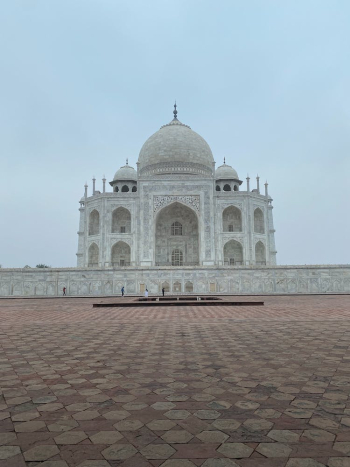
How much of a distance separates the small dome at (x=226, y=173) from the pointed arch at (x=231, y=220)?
5.23 m

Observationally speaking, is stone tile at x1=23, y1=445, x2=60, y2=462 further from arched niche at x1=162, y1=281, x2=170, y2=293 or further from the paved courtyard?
arched niche at x1=162, y1=281, x2=170, y2=293

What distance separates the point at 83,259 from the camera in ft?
95.9

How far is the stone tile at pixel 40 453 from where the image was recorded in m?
1.63

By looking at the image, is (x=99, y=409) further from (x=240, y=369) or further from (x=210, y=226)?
(x=210, y=226)

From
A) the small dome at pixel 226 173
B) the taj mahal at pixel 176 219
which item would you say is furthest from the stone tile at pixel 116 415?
the small dome at pixel 226 173

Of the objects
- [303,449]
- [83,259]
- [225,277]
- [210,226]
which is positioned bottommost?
[303,449]

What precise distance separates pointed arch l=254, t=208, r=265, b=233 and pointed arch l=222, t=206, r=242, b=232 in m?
1.51

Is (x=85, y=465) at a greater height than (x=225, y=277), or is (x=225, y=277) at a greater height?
(x=225, y=277)

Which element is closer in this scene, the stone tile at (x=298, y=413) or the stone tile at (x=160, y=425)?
the stone tile at (x=160, y=425)

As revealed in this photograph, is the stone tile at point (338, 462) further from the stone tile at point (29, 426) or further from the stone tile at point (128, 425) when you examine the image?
the stone tile at point (29, 426)

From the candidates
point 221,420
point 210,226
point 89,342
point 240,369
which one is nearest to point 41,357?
point 89,342

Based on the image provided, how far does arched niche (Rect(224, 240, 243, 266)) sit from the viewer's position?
28744 mm

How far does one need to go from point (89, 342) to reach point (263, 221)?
26.8m

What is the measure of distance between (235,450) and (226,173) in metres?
33.5
